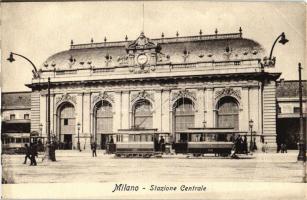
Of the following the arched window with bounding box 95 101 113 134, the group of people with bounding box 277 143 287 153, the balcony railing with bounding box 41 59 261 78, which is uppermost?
the balcony railing with bounding box 41 59 261 78

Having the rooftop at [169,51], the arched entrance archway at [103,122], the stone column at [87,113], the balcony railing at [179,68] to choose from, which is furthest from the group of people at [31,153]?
the balcony railing at [179,68]

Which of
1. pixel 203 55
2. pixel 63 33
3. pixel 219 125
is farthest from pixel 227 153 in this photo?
pixel 63 33

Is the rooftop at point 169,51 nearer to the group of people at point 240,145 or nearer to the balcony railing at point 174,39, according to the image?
the balcony railing at point 174,39

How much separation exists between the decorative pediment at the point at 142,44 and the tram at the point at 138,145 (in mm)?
4026

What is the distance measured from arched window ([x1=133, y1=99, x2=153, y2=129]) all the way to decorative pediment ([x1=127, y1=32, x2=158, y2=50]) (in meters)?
4.72

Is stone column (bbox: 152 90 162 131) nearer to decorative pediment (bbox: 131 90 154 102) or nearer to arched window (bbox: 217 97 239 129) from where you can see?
decorative pediment (bbox: 131 90 154 102)

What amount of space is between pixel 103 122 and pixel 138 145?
417 centimetres

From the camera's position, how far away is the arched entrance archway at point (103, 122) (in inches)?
1144

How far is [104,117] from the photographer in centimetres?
2945

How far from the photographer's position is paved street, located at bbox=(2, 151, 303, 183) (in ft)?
60.7

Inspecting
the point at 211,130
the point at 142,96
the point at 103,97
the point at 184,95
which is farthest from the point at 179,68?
the point at 211,130

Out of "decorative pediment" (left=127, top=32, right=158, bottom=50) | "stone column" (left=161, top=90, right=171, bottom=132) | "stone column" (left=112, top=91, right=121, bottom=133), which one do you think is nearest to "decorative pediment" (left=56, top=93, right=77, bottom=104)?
"stone column" (left=112, top=91, right=121, bottom=133)

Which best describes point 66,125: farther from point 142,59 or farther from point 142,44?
point 142,44

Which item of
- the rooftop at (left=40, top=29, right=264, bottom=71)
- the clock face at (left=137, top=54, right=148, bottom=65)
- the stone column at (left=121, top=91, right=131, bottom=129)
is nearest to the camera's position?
the rooftop at (left=40, top=29, right=264, bottom=71)
